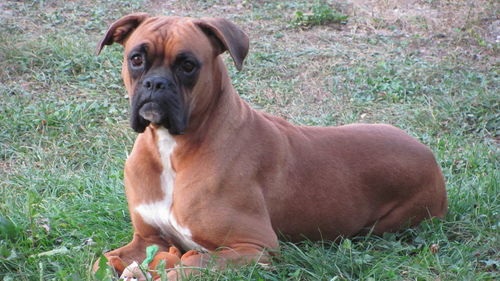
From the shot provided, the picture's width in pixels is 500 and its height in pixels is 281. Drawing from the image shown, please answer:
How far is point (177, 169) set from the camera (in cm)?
364

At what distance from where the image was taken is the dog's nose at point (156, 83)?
3361mm

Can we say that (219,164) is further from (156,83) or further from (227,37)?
(227,37)

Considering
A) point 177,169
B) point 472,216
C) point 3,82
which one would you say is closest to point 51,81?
point 3,82

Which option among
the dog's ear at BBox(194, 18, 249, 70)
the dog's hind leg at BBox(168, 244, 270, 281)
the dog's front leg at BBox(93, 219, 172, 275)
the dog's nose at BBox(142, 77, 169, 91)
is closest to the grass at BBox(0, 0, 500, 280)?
the dog's hind leg at BBox(168, 244, 270, 281)

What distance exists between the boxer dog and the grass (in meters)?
0.19

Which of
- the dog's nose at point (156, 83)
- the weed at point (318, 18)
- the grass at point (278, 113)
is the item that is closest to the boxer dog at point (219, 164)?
the dog's nose at point (156, 83)

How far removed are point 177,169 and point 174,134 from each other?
0.70 ft

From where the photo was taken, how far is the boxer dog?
11.3 ft

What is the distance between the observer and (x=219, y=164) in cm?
360

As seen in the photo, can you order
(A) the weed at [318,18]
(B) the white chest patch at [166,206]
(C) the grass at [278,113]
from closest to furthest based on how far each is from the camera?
(B) the white chest patch at [166,206] → (C) the grass at [278,113] → (A) the weed at [318,18]


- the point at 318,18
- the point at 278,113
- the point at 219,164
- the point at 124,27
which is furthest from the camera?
the point at 318,18

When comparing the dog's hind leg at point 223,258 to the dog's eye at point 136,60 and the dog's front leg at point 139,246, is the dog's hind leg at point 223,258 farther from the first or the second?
the dog's eye at point 136,60

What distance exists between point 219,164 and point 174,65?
562mm

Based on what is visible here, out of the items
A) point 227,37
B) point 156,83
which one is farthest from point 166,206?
point 227,37
